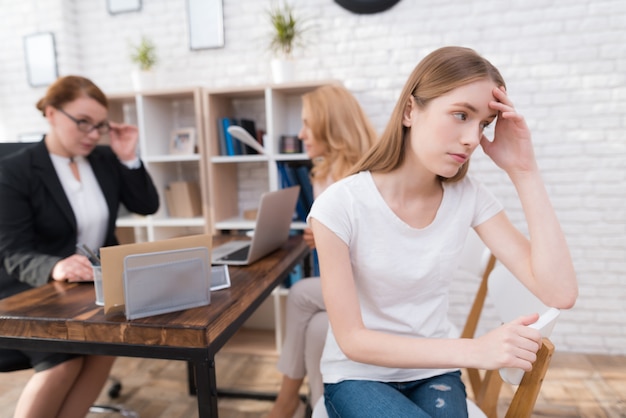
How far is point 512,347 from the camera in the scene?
31.2 inches

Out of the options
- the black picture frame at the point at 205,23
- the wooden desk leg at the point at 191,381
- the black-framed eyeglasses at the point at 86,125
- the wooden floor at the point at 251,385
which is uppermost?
the black picture frame at the point at 205,23

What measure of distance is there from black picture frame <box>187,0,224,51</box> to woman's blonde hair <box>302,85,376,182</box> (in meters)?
1.24

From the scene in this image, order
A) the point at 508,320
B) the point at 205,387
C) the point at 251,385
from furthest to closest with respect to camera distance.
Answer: the point at 251,385 < the point at 508,320 < the point at 205,387

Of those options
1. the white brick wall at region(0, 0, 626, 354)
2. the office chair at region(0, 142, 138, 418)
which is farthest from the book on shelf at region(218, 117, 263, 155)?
the office chair at region(0, 142, 138, 418)

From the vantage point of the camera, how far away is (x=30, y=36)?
2998 millimetres

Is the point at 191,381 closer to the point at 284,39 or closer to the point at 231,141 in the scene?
the point at 231,141

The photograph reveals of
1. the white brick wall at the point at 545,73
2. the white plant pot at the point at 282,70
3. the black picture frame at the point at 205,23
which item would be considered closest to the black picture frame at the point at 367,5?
the white brick wall at the point at 545,73

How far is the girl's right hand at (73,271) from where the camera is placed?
1.27 m

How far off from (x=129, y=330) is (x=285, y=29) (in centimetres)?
206

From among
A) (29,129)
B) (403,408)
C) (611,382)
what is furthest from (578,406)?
(29,129)

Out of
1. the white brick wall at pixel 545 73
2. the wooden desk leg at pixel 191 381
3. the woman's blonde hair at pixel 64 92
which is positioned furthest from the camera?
the white brick wall at pixel 545 73

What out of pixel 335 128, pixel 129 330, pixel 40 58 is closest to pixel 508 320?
pixel 129 330

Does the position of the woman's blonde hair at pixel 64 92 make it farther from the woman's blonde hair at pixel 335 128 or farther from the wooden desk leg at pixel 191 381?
the wooden desk leg at pixel 191 381

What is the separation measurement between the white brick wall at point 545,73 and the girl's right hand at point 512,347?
190 cm
